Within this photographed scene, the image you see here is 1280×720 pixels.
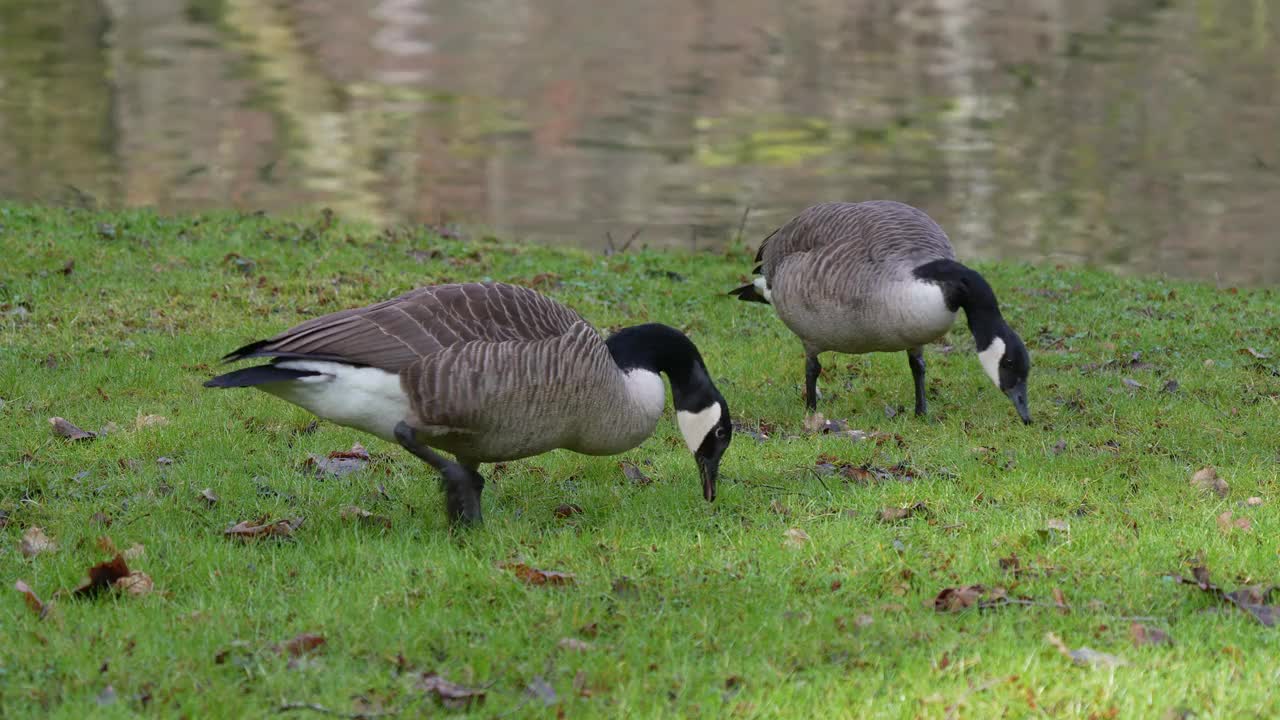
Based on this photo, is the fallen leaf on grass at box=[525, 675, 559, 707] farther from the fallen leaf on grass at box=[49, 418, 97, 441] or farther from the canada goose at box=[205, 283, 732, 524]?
the fallen leaf on grass at box=[49, 418, 97, 441]

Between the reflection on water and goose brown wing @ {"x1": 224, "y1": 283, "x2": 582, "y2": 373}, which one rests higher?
goose brown wing @ {"x1": 224, "y1": 283, "x2": 582, "y2": 373}

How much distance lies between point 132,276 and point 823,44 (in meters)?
29.6

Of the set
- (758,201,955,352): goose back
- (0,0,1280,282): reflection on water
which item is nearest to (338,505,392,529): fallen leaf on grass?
(758,201,955,352): goose back

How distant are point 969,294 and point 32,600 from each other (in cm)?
628

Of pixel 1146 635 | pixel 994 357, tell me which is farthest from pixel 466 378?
pixel 994 357

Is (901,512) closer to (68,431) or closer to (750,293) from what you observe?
(750,293)

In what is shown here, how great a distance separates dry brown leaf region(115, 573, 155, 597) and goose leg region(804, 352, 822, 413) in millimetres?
5435

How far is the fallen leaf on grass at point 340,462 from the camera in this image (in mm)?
8055

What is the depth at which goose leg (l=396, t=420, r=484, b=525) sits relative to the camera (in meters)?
6.57

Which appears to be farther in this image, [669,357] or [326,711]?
[669,357]

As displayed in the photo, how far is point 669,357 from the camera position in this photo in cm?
725

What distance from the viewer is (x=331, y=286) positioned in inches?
492

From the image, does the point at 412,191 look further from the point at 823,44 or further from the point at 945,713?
the point at 823,44

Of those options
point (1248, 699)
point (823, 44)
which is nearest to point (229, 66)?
point (823, 44)
